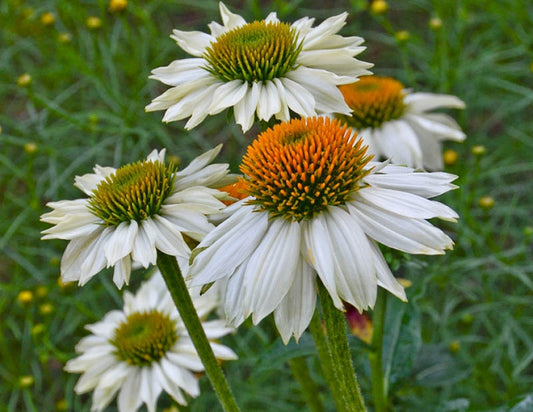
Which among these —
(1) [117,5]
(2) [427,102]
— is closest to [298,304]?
(2) [427,102]

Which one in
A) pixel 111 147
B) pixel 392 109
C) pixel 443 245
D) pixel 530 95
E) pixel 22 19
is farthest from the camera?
pixel 22 19

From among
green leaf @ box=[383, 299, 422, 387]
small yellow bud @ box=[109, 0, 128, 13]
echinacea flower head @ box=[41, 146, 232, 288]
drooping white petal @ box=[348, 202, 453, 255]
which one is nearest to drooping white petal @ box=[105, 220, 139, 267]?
echinacea flower head @ box=[41, 146, 232, 288]

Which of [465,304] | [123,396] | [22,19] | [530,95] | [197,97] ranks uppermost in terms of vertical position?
[22,19]

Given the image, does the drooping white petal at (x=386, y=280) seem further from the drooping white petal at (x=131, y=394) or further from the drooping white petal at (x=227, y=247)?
the drooping white petal at (x=131, y=394)

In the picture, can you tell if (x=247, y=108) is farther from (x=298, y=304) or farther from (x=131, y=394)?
(x=131, y=394)

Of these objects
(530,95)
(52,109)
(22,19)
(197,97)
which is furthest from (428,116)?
(22,19)

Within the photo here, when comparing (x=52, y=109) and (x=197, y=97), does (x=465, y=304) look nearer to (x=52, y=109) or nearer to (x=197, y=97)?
(x=52, y=109)
